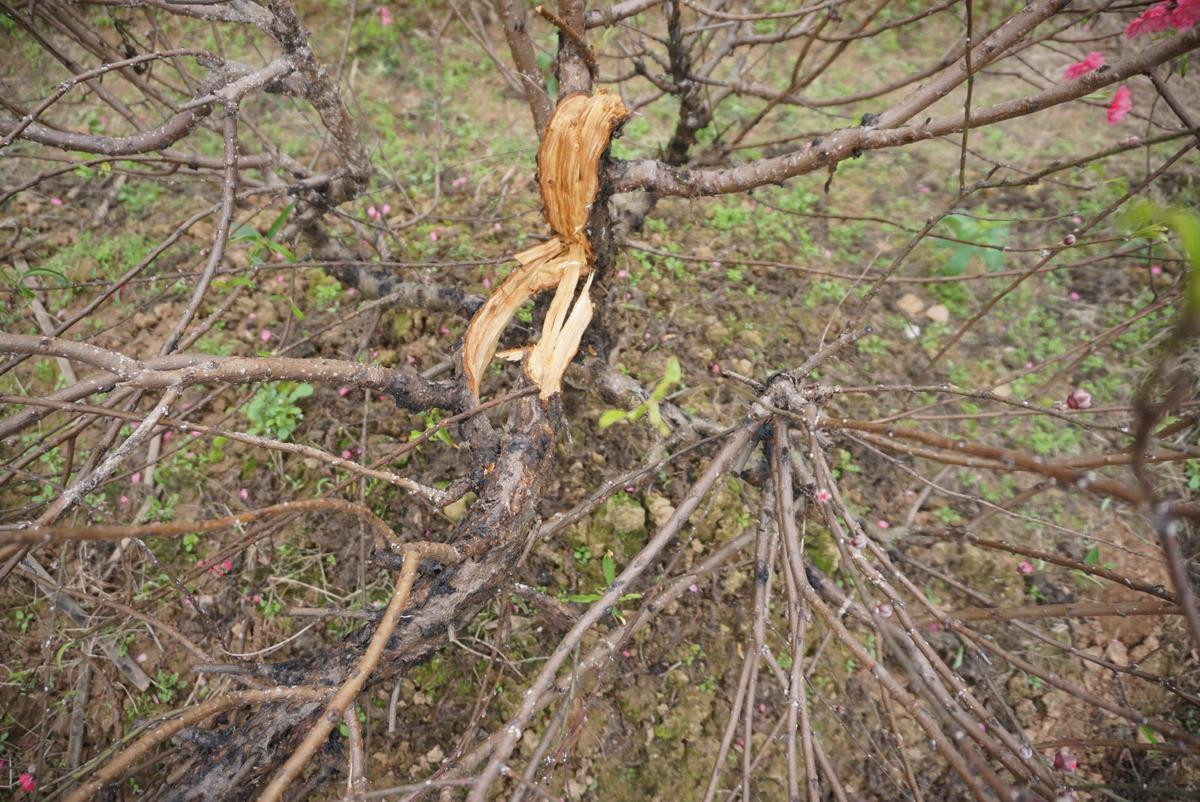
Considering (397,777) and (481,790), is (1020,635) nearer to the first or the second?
(481,790)

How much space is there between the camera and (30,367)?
2521 mm

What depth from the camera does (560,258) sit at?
70.2 inches

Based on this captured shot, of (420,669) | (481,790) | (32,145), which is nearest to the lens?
(481,790)

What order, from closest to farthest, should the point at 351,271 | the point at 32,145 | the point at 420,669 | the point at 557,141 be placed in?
1. the point at 557,141
2. the point at 420,669
3. the point at 351,271
4. the point at 32,145

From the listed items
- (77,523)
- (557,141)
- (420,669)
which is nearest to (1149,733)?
(420,669)

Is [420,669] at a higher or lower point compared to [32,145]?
lower

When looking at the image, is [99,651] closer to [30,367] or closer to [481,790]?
[30,367]

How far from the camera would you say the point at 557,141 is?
1627 mm

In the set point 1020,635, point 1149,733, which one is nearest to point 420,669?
point 1020,635

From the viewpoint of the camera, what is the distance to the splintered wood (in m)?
1.60

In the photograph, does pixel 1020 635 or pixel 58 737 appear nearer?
pixel 58 737

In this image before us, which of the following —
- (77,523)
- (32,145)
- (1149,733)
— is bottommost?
(1149,733)

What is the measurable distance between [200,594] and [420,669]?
0.82 meters

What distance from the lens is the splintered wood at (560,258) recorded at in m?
1.60
